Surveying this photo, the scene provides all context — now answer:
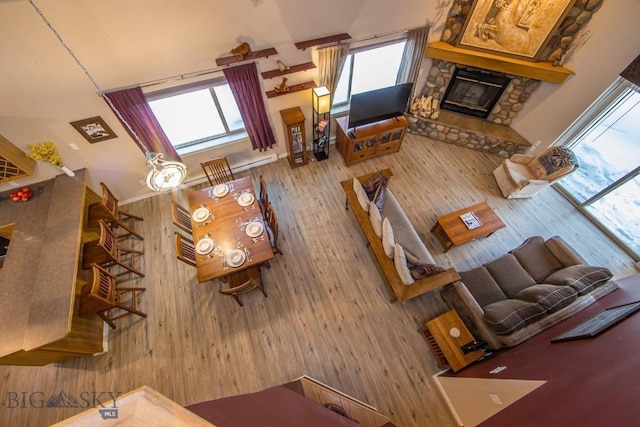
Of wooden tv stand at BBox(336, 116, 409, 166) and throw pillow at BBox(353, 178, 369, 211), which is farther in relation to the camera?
wooden tv stand at BBox(336, 116, 409, 166)

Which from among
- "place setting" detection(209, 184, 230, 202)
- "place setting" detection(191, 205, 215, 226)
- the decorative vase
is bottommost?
"place setting" detection(191, 205, 215, 226)

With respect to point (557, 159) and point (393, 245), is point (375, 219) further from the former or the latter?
point (557, 159)

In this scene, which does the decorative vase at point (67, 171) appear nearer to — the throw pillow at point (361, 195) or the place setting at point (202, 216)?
the place setting at point (202, 216)

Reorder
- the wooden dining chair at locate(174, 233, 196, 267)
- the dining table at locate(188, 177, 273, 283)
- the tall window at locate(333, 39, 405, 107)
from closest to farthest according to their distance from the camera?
the wooden dining chair at locate(174, 233, 196, 267)
the dining table at locate(188, 177, 273, 283)
the tall window at locate(333, 39, 405, 107)

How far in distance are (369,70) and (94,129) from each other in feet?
15.3

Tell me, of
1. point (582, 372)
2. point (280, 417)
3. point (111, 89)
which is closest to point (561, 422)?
point (582, 372)

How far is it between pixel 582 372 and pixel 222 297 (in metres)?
3.82

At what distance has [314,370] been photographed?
10.7 feet

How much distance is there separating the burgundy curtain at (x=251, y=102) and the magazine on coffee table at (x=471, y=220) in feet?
11.6

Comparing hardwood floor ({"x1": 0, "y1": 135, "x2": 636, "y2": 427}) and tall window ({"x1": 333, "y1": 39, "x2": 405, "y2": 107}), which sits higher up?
tall window ({"x1": 333, "y1": 39, "x2": 405, "y2": 107})

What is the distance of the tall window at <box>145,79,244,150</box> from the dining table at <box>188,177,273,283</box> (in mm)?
1261

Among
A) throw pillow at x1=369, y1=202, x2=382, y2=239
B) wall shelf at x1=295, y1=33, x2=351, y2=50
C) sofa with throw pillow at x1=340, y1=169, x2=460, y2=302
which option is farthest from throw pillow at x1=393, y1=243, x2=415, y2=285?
wall shelf at x1=295, y1=33, x2=351, y2=50

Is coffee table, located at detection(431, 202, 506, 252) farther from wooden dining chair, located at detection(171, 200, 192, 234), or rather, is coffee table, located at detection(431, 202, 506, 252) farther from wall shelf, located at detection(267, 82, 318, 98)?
wooden dining chair, located at detection(171, 200, 192, 234)

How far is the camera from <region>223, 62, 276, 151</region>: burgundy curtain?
3.82m
